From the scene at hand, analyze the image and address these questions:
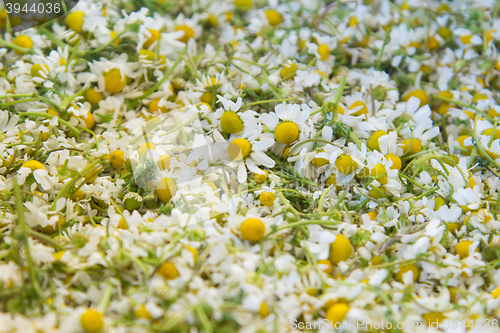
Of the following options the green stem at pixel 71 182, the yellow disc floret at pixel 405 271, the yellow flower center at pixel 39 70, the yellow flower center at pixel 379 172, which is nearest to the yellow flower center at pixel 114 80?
the yellow flower center at pixel 39 70

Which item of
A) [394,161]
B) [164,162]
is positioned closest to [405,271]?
[394,161]

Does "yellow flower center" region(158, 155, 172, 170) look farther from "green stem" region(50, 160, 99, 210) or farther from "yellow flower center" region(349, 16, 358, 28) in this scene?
"yellow flower center" region(349, 16, 358, 28)

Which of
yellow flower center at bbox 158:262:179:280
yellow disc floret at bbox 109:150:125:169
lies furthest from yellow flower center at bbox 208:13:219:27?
yellow flower center at bbox 158:262:179:280

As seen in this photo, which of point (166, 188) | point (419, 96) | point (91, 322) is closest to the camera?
point (91, 322)

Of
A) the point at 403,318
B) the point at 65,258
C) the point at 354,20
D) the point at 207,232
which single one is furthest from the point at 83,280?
the point at 354,20

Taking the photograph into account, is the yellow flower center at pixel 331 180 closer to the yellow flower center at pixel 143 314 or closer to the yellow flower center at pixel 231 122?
the yellow flower center at pixel 231 122

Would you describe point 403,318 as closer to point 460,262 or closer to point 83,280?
point 460,262

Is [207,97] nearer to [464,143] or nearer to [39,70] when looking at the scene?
[39,70]
